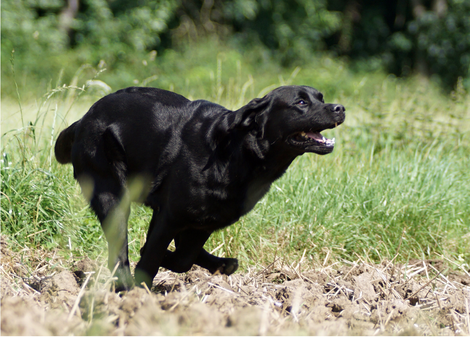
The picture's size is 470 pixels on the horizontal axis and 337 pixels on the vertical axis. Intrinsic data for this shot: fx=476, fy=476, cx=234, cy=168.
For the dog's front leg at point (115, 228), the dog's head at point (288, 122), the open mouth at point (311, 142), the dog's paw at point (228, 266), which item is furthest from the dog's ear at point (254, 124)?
the dog's front leg at point (115, 228)

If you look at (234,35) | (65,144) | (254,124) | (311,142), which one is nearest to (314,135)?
(311,142)

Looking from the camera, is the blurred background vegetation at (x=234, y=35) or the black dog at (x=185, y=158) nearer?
the black dog at (x=185, y=158)

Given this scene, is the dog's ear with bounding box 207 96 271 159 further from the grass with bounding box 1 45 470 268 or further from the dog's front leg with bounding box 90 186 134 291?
the grass with bounding box 1 45 470 268

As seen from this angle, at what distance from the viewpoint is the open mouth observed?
2.95 meters

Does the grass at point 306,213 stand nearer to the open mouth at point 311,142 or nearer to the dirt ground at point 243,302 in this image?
the dirt ground at point 243,302

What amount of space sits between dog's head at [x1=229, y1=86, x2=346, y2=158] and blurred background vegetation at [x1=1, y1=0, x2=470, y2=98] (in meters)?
10.9

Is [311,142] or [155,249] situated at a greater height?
[311,142]

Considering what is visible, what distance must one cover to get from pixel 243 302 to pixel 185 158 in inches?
38.4

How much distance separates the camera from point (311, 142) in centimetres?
298

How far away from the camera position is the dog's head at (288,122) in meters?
2.96

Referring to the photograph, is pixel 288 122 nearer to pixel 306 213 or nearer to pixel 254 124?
pixel 254 124

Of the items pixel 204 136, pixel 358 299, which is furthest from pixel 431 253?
pixel 204 136

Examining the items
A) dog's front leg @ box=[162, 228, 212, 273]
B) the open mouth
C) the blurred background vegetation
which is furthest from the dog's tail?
the blurred background vegetation

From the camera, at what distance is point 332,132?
586 centimetres
